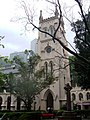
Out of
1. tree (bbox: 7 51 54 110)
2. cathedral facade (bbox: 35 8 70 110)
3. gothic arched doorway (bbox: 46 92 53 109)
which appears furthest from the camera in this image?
gothic arched doorway (bbox: 46 92 53 109)

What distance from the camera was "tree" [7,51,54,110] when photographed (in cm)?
2888

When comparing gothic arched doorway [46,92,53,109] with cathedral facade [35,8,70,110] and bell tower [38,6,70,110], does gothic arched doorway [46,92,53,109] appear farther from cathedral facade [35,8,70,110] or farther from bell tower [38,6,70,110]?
bell tower [38,6,70,110]

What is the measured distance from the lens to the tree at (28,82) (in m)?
28.9

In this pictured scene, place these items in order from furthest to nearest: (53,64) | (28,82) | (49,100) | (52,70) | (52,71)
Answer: (49,100) < (53,64) < (52,70) < (52,71) < (28,82)

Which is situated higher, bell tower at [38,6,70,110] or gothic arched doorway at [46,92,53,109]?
bell tower at [38,6,70,110]

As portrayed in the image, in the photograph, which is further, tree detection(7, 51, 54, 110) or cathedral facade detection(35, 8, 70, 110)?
cathedral facade detection(35, 8, 70, 110)

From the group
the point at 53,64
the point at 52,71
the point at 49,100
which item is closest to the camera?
the point at 52,71

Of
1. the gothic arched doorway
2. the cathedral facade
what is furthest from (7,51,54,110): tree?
the gothic arched doorway

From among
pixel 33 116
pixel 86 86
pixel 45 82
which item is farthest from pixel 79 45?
pixel 33 116

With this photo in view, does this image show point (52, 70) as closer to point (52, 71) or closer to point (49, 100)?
point (52, 71)

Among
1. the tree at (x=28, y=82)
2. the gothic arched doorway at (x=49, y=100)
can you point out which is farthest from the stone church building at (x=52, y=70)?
the tree at (x=28, y=82)

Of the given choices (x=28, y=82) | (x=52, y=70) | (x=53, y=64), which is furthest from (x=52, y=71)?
(x=28, y=82)

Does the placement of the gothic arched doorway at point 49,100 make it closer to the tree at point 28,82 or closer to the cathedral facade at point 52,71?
the cathedral facade at point 52,71

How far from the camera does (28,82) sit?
29.0m
